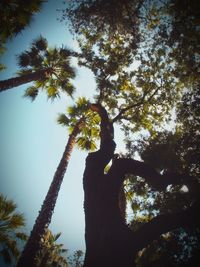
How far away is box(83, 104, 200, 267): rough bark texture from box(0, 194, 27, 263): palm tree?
9.04 metres

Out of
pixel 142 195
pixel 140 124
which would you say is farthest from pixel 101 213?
pixel 140 124

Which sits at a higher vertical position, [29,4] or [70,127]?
[29,4]

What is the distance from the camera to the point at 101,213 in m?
5.80

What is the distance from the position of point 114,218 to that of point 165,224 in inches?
51.1

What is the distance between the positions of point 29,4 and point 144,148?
34.4 ft

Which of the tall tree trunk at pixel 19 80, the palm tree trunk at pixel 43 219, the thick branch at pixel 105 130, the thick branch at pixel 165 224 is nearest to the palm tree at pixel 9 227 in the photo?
the palm tree trunk at pixel 43 219

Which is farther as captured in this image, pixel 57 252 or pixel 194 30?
pixel 57 252

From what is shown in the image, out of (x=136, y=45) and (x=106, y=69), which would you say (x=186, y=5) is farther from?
(x=106, y=69)

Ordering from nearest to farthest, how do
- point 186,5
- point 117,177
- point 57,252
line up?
point 117,177
point 186,5
point 57,252

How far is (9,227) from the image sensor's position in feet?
44.0

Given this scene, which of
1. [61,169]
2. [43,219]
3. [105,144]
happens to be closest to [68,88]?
[61,169]

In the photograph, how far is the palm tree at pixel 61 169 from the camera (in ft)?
26.4

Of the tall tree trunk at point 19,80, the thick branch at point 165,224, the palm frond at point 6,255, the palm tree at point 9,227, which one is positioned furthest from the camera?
the palm frond at point 6,255

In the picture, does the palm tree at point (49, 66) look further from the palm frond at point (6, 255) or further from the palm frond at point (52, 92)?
the palm frond at point (6, 255)
